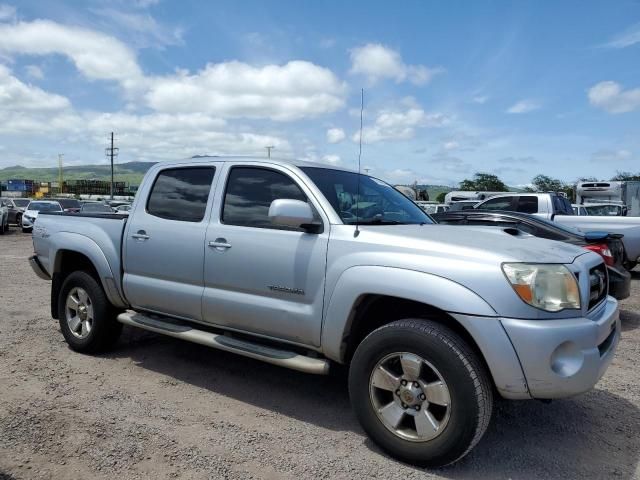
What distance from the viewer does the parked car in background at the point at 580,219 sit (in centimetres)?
1042

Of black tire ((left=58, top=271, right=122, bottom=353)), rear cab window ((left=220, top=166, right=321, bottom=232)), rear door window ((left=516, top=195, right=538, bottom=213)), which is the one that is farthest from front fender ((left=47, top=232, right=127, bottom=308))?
rear door window ((left=516, top=195, right=538, bottom=213))

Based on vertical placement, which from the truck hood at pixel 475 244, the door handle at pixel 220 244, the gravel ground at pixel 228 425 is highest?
the truck hood at pixel 475 244

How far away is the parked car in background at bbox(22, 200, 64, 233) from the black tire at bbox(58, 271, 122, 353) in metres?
20.0

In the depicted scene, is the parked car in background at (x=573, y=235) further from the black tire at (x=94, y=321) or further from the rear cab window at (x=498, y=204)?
the rear cab window at (x=498, y=204)

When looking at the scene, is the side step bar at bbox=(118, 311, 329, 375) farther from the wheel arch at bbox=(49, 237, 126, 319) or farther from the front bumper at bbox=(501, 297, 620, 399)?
the front bumper at bbox=(501, 297, 620, 399)

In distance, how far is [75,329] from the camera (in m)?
5.28

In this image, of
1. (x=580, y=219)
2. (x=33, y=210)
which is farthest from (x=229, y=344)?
(x=33, y=210)

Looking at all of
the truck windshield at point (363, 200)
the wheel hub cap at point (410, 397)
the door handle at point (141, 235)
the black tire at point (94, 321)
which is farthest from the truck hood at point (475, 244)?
the black tire at point (94, 321)

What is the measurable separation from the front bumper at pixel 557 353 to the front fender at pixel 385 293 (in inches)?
8.0

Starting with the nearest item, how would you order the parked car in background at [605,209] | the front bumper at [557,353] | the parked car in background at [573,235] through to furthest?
the front bumper at [557,353], the parked car in background at [573,235], the parked car in background at [605,209]

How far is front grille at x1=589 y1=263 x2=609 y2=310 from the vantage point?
11.0 ft

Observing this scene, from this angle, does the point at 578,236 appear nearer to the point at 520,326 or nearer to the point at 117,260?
the point at 520,326

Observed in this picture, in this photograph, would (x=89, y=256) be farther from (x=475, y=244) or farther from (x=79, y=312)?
(x=475, y=244)

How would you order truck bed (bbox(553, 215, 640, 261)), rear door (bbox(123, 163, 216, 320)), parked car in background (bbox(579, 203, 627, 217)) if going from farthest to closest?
parked car in background (bbox(579, 203, 627, 217)) → truck bed (bbox(553, 215, 640, 261)) → rear door (bbox(123, 163, 216, 320))
